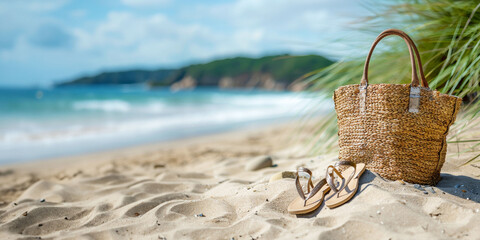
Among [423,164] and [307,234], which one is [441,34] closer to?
[423,164]

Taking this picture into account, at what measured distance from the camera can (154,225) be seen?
195 centimetres

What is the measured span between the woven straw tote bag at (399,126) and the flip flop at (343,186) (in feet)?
Result: 0.34

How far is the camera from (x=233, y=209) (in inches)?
84.0

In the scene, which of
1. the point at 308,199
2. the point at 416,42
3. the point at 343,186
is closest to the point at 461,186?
the point at 343,186

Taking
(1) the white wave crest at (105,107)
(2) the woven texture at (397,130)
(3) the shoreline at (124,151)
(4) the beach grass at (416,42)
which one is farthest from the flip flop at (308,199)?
(1) the white wave crest at (105,107)

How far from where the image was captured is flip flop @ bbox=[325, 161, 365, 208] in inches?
73.1

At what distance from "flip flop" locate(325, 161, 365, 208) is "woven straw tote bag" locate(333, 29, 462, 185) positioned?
10cm

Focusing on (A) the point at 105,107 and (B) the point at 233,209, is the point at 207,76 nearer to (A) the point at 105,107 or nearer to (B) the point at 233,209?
(A) the point at 105,107

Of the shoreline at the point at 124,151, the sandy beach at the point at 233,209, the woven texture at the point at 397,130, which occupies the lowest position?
the shoreline at the point at 124,151

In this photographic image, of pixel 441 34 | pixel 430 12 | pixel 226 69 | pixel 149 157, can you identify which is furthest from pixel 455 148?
pixel 226 69

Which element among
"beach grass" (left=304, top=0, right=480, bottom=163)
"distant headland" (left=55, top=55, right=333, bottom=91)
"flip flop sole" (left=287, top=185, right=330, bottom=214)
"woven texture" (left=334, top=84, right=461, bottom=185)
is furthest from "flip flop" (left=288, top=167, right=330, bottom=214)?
"distant headland" (left=55, top=55, right=333, bottom=91)

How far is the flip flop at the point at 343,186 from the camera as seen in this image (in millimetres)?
1858

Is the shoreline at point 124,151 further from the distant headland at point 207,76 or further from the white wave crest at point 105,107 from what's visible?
the distant headland at point 207,76

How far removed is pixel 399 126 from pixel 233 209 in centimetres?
104
